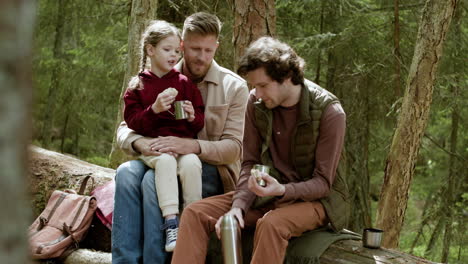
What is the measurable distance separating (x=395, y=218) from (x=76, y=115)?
6887 mm

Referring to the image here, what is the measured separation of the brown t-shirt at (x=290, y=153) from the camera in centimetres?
344

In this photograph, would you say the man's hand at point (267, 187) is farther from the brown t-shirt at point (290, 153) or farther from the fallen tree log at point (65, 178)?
the fallen tree log at point (65, 178)

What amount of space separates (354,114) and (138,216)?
202 inches

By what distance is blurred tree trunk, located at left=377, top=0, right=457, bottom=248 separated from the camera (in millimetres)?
6016

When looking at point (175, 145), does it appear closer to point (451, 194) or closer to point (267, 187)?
point (267, 187)

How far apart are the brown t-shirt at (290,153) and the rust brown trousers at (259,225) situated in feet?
0.29

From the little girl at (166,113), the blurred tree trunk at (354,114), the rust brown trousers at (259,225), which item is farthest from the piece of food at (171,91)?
the blurred tree trunk at (354,114)

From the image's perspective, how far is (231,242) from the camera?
3398 mm

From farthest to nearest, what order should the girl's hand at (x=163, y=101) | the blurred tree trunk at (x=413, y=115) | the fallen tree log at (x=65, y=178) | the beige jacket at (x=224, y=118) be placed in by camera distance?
the blurred tree trunk at (x=413, y=115) → the fallen tree log at (x=65, y=178) → the beige jacket at (x=224, y=118) → the girl's hand at (x=163, y=101)

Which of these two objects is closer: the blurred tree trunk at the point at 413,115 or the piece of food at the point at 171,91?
the piece of food at the point at 171,91

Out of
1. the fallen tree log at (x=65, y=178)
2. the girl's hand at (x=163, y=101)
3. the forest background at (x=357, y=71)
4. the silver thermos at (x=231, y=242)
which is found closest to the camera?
the silver thermos at (x=231, y=242)

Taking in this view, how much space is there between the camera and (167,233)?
12.7 ft

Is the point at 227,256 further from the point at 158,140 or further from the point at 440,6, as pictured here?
the point at 440,6

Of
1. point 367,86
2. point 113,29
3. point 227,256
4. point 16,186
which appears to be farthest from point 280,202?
point 113,29
